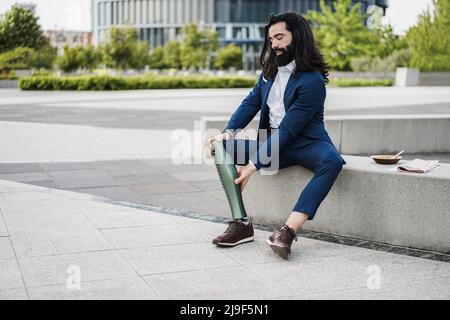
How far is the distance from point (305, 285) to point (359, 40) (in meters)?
51.2

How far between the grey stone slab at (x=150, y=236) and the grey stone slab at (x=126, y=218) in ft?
0.57

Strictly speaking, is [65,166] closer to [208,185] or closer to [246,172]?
[208,185]

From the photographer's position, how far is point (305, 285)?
435 cm

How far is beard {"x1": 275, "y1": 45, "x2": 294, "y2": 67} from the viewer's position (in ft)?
17.5

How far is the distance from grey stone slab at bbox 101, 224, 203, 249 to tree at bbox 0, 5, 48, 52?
50126 mm

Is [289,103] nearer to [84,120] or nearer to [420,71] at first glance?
[84,120]

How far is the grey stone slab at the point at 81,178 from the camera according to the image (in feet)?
26.8

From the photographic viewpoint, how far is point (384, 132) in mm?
11039

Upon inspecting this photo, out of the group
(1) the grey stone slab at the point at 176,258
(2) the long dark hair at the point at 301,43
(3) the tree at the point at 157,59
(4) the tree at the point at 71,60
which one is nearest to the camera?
(1) the grey stone slab at the point at 176,258

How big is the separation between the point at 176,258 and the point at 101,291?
92 centimetres

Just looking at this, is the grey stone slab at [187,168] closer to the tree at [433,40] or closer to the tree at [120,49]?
the tree at [433,40]

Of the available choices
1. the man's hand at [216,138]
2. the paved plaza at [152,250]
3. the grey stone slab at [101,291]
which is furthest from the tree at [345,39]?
the grey stone slab at [101,291]

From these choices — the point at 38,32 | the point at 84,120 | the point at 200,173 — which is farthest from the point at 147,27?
the point at 200,173

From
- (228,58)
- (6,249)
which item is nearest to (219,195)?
(6,249)
